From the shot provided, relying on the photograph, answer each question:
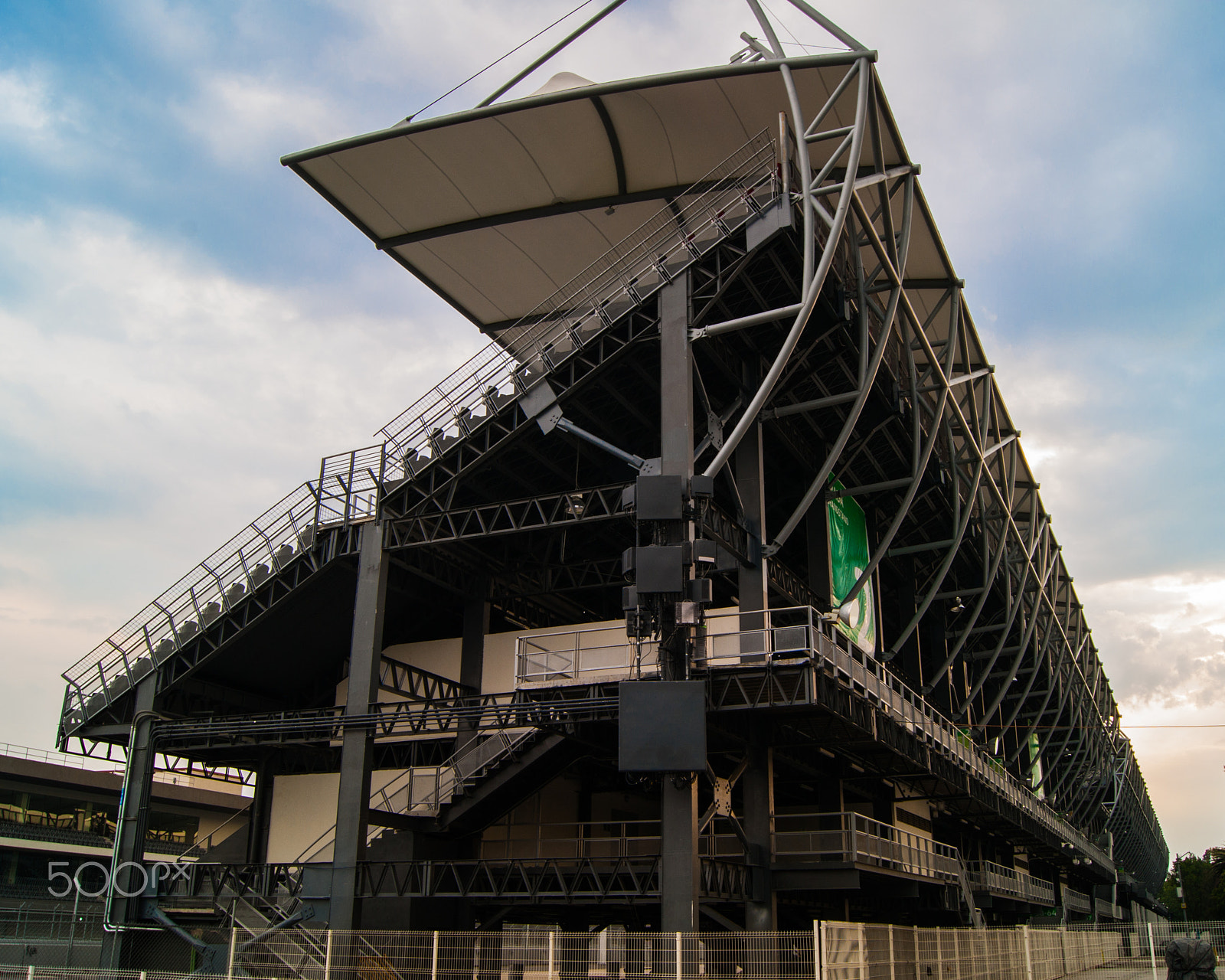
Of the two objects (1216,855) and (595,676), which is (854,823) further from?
(1216,855)

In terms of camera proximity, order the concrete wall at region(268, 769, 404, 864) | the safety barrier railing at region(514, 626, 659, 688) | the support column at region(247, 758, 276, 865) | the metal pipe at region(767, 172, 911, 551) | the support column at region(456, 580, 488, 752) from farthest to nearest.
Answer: the support column at region(247, 758, 276, 865) < the concrete wall at region(268, 769, 404, 864) < the support column at region(456, 580, 488, 752) < the metal pipe at region(767, 172, 911, 551) < the safety barrier railing at region(514, 626, 659, 688)

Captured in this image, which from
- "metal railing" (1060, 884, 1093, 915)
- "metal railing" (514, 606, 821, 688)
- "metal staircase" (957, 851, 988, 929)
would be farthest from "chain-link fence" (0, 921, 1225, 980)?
"metal railing" (1060, 884, 1093, 915)

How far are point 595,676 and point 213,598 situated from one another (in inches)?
531

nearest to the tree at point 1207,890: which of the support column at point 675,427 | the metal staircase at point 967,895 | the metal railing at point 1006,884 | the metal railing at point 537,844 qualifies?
the metal railing at point 1006,884

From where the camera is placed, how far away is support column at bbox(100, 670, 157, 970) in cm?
3083

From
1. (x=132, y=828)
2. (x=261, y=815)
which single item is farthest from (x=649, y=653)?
(x=261, y=815)

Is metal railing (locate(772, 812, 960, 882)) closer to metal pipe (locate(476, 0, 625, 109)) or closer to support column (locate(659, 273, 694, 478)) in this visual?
support column (locate(659, 273, 694, 478))

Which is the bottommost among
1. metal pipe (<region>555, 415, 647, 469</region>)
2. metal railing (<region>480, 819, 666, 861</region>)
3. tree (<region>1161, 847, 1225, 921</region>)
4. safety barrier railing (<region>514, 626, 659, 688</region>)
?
tree (<region>1161, 847, 1225, 921</region>)

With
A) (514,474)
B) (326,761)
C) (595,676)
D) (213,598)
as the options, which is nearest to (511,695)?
(595,676)

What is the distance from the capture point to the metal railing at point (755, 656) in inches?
1021

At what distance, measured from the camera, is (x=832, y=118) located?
33.1 m

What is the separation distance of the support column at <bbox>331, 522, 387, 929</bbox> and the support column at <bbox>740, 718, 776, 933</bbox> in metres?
10.5

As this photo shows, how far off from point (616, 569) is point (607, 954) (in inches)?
515

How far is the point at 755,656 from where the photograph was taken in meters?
25.9
